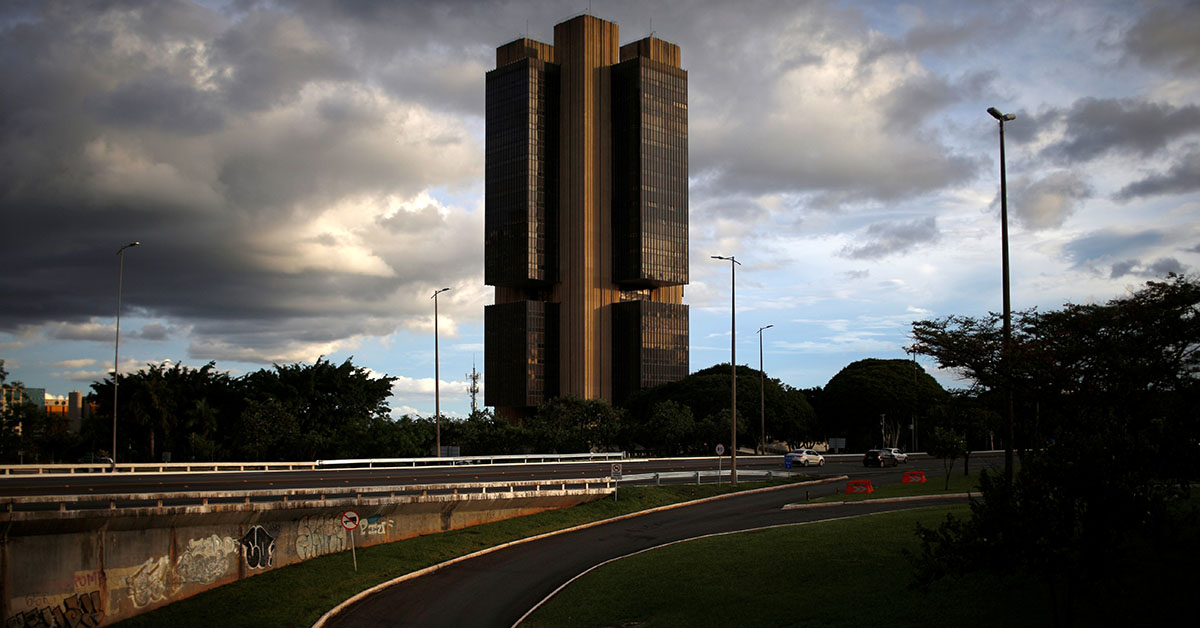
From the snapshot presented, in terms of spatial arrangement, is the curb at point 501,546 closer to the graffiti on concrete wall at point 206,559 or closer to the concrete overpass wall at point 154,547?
the concrete overpass wall at point 154,547

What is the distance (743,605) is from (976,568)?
8573 millimetres

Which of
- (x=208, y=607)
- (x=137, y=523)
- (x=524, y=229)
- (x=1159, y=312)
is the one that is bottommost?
(x=208, y=607)

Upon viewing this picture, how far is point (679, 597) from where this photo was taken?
2578 centimetres

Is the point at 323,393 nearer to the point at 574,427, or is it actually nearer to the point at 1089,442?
the point at 574,427

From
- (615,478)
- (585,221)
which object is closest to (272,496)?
(615,478)

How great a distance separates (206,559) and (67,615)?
492 cm

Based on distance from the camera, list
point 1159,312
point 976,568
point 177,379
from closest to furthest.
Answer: point 976,568 < point 1159,312 < point 177,379

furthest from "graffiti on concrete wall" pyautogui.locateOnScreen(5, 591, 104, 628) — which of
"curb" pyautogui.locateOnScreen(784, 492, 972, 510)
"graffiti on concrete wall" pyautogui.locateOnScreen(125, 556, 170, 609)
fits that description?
"curb" pyautogui.locateOnScreen(784, 492, 972, 510)

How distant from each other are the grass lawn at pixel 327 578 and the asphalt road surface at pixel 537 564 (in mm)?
1185

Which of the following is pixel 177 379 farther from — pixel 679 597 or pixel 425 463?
pixel 679 597

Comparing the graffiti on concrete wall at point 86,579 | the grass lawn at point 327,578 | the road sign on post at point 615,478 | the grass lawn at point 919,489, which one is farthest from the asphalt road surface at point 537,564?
the graffiti on concrete wall at point 86,579

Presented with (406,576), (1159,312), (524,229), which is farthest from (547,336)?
(1159,312)

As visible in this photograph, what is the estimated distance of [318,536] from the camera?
3578 centimetres

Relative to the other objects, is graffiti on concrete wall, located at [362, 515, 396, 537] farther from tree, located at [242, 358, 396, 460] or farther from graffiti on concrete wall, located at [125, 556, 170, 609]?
tree, located at [242, 358, 396, 460]
